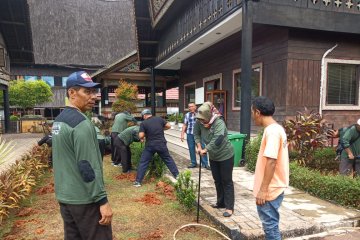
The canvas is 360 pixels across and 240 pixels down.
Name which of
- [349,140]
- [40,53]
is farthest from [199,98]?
[40,53]

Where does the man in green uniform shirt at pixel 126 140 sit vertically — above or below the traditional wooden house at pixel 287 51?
below

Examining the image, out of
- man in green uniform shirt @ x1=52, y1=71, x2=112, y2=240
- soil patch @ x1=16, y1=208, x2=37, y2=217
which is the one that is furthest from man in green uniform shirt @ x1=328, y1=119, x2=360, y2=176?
soil patch @ x1=16, y1=208, x2=37, y2=217

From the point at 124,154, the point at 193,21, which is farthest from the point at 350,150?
the point at 193,21

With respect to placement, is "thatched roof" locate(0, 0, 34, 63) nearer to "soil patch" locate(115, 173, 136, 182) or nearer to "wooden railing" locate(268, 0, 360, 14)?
"soil patch" locate(115, 173, 136, 182)

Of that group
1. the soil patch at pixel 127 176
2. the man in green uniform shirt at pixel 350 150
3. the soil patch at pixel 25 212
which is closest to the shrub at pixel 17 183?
the soil patch at pixel 25 212

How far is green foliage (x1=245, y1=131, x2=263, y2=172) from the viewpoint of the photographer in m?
7.36

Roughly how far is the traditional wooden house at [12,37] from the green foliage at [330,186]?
53.7 feet

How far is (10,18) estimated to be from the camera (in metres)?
17.2

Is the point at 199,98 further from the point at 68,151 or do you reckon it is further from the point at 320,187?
the point at 68,151

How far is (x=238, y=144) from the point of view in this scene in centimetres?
777

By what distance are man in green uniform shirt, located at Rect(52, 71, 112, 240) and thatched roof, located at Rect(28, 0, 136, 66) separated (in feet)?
103

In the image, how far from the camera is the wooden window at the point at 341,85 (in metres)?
9.63

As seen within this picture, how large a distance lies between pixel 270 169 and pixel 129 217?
283 centimetres

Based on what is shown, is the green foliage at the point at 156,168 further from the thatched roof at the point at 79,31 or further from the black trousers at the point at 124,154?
the thatched roof at the point at 79,31
